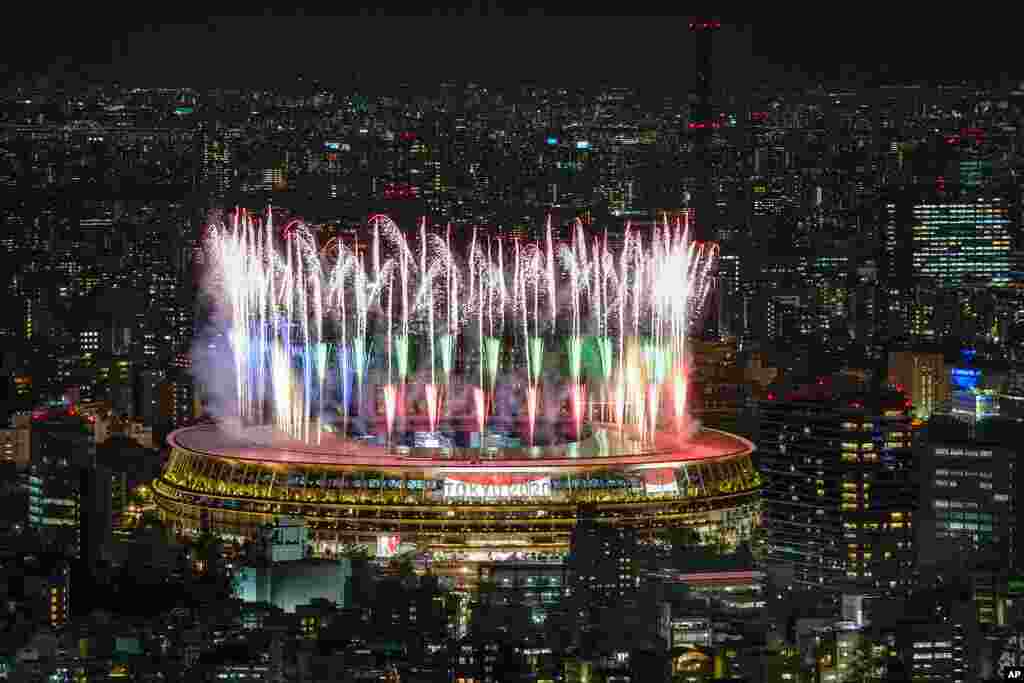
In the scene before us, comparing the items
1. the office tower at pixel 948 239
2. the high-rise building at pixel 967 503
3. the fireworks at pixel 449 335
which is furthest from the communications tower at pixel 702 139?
the high-rise building at pixel 967 503

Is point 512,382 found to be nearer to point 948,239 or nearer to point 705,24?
point 705,24

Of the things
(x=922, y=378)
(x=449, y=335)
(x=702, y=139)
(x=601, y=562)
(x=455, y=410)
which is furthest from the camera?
(x=702, y=139)

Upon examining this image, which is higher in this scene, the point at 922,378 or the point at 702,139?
the point at 702,139

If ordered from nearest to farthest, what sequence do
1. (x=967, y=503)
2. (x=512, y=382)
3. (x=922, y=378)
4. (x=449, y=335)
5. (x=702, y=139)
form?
1. (x=967, y=503)
2. (x=512, y=382)
3. (x=449, y=335)
4. (x=922, y=378)
5. (x=702, y=139)

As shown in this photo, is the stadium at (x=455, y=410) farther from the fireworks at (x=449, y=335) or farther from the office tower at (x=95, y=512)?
the office tower at (x=95, y=512)

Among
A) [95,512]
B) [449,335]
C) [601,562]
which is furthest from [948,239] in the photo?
[601,562]

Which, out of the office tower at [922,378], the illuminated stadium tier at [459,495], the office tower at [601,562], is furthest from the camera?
the office tower at [922,378]
